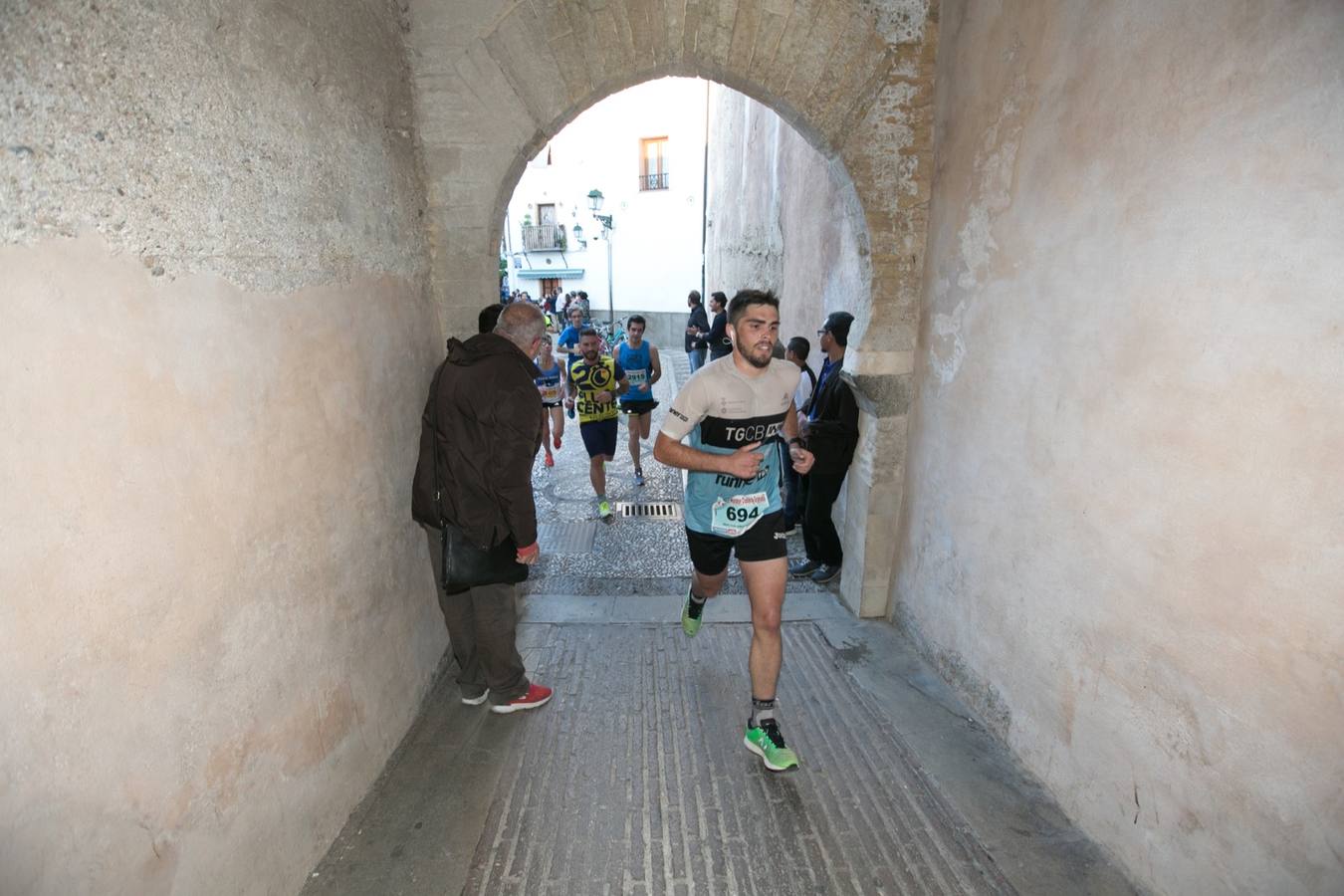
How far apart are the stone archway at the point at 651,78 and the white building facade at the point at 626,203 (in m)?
18.7

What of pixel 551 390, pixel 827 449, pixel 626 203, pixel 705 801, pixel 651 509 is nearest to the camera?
pixel 705 801

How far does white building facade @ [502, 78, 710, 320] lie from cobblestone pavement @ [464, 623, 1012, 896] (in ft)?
66.2

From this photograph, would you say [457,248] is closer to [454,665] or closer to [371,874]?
[454,665]

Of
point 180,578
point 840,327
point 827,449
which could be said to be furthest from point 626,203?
point 180,578

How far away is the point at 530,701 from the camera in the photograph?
119 inches

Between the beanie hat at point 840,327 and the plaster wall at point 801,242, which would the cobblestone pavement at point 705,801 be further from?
the beanie hat at point 840,327

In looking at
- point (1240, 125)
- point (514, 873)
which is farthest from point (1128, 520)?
point (514, 873)

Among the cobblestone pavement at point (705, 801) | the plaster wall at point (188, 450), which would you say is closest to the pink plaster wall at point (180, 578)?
the plaster wall at point (188, 450)

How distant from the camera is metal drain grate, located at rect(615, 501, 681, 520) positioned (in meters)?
5.75

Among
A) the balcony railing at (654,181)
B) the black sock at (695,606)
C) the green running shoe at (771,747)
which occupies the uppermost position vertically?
the balcony railing at (654,181)

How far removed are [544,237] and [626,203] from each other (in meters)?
4.87

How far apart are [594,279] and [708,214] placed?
1019cm

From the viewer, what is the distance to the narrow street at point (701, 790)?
2135 millimetres

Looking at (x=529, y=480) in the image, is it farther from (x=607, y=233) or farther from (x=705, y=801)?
(x=607, y=233)
